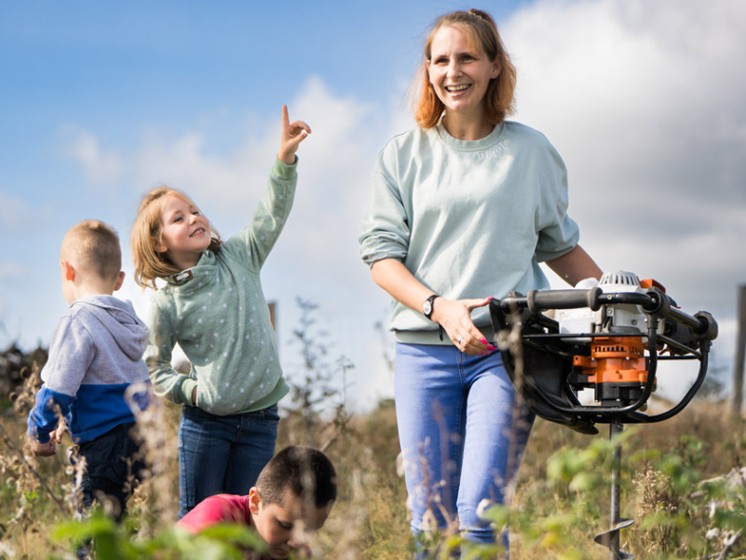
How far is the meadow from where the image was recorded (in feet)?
6.63

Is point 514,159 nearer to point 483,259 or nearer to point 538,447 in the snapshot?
point 483,259

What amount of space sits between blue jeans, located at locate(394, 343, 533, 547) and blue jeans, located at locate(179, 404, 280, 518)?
95 cm

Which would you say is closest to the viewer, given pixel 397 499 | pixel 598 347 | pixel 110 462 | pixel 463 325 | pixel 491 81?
pixel 598 347

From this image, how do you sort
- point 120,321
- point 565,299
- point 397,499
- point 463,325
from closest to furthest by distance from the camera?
point 565,299 → point 463,325 → point 120,321 → point 397,499

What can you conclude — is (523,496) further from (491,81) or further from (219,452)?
(491,81)

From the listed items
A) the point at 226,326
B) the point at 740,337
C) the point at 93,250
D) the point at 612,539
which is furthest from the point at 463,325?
the point at 740,337

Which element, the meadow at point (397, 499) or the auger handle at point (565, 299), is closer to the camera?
the meadow at point (397, 499)

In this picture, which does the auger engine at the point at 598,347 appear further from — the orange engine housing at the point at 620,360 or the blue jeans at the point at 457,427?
the blue jeans at the point at 457,427

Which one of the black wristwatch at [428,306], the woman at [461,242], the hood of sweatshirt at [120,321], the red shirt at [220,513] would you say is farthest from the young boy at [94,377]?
the black wristwatch at [428,306]

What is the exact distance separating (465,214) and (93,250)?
166 centimetres

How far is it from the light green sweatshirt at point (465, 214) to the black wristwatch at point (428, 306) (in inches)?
7.2

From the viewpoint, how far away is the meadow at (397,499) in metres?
2.02

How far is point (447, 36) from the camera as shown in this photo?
3.72 metres

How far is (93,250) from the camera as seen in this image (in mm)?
4375
